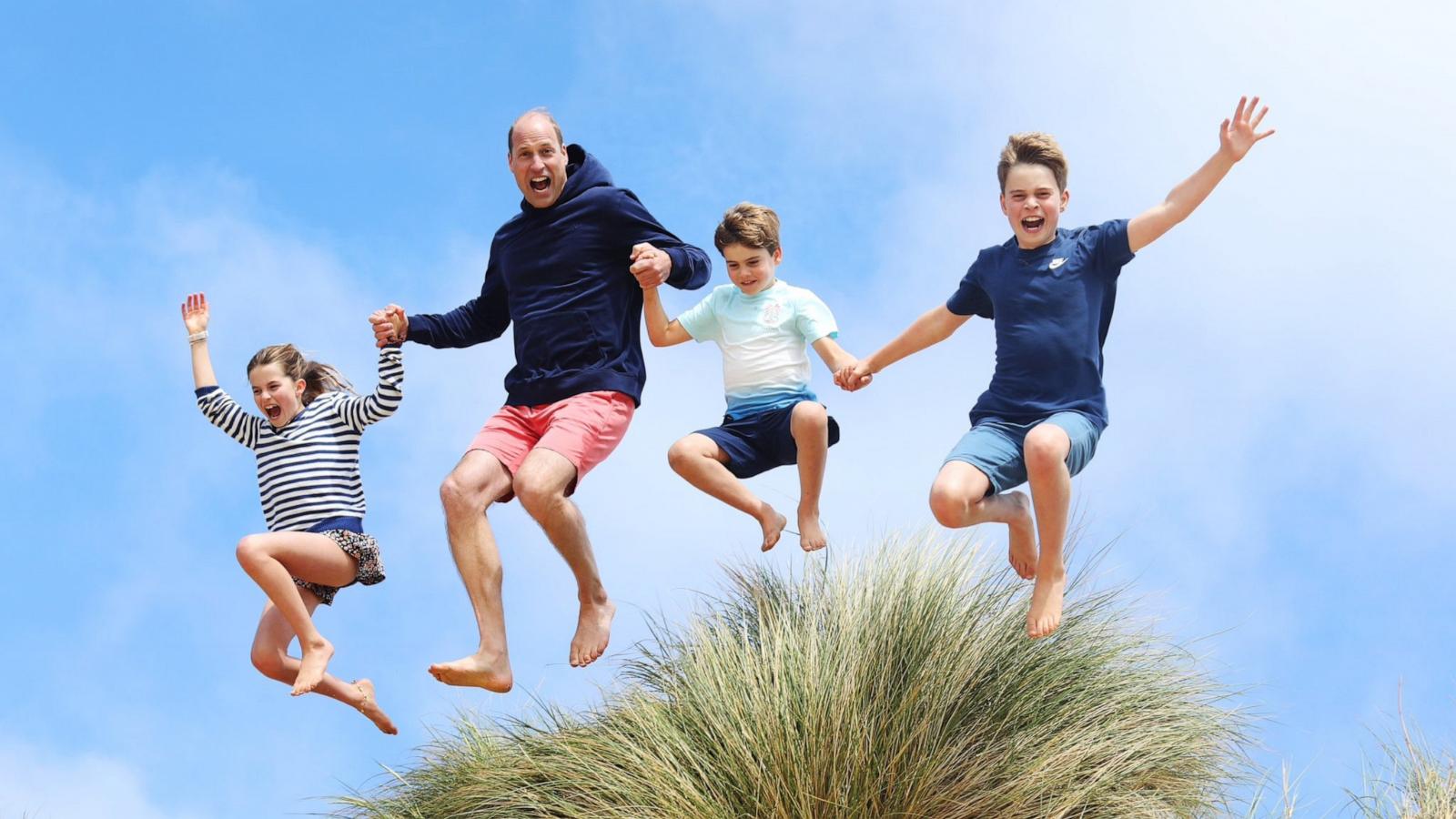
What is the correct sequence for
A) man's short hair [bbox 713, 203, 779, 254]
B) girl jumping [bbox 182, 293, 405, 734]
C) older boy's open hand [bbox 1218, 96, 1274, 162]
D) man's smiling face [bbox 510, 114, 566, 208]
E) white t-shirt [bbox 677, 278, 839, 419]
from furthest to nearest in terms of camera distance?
man's short hair [bbox 713, 203, 779, 254], white t-shirt [bbox 677, 278, 839, 419], man's smiling face [bbox 510, 114, 566, 208], girl jumping [bbox 182, 293, 405, 734], older boy's open hand [bbox 1218, 96, 1274, 162]

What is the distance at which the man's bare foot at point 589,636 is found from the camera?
7102 mm

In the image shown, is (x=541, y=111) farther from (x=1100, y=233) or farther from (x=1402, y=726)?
(x=1402, y=726)

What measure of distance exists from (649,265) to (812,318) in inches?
32.8

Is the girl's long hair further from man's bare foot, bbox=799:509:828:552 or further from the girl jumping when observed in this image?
man's bare foot, bbox=799:509:828:552

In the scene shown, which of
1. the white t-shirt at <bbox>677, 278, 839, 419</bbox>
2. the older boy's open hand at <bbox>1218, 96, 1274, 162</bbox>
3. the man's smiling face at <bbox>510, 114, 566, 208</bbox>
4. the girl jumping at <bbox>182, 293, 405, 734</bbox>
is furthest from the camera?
the white t-shirt at <bbox>677, 278, 839, 419</bbox>

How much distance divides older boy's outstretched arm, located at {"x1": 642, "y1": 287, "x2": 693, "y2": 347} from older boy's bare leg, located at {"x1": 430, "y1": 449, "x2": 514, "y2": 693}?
1.10 meters

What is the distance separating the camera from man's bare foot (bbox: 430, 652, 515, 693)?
647 centimetres

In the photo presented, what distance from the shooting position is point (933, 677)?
6480 millimetres

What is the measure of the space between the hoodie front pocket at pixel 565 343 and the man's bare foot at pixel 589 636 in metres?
1.12

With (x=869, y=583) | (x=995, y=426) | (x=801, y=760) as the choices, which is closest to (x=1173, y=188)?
(x=995, y=426)

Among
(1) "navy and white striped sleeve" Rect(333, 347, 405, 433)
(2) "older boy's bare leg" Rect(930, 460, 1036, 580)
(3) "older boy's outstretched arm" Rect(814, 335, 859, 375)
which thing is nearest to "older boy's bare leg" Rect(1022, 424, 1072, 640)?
(2) "older boy's bare leg" Rect(930, 460, 1036, 580)

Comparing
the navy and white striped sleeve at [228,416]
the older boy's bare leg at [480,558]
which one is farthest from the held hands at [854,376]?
the navy and white striped sleeve at [228,416]

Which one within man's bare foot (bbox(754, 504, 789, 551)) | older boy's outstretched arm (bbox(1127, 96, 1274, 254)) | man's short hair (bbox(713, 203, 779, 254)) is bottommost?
man's bare foot (bbox(754, 504, 789, 551))

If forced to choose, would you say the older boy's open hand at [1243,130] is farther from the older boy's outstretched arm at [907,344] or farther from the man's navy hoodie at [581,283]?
the man's navy hoodie at [581,283]
